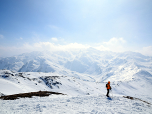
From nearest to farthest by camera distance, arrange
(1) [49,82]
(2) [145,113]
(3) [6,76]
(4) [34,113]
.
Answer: (4) [34,113] < (2) [145,113] < (3) [6,76] < (1) [49,82]

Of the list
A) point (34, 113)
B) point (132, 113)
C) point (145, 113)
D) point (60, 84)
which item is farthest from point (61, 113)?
point (60, 84)

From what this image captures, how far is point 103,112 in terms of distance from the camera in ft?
33.7

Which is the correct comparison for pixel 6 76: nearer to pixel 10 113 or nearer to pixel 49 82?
pixel 49 82

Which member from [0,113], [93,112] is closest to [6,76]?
[0,113]

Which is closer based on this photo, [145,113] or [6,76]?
[145,113]

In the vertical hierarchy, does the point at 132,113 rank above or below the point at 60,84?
above

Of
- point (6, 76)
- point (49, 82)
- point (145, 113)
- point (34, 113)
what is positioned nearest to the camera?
point (34, 113)

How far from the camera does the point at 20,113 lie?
9930mm

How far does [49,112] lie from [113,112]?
25.5 feet

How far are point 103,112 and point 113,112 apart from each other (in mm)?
1246

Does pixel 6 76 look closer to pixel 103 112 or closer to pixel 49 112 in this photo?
pixel 49 112

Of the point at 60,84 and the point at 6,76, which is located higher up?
the point at 6,76

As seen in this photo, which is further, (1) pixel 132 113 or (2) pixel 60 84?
(2) pixel 60 84

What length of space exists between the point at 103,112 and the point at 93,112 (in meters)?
A: 1.24
